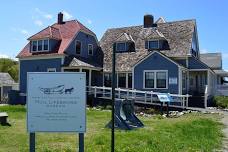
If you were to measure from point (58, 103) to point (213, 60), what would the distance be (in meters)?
53.8

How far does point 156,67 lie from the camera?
1335 inches

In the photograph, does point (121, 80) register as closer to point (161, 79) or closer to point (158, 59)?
point (161, 79)

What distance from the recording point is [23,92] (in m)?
39.8

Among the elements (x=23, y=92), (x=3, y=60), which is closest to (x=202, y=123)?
(x=23, y=92)

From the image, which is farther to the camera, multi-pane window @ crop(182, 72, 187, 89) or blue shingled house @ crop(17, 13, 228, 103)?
multi-pane window @ crop(182, 72, 187, 89)

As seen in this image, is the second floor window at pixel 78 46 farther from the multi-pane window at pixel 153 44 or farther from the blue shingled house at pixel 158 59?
the multi-pane window at pixel 153 44

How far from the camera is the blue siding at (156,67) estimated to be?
33344 mm

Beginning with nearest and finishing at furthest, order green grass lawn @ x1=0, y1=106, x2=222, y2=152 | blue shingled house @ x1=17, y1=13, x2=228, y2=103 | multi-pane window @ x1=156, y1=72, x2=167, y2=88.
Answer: green grass lawn @ x1=0, y1=106, x2=222, y2=152 < multi-pane window @ x1=156, y1=72, x2=167, y2=88 < blue shingled house @ x1=17, y1=13, x2=228, y2=103

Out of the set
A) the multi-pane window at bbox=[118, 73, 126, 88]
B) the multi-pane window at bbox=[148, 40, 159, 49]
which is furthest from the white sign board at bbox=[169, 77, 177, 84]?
the multi-pane window at bbox=[118, 73, 126, 88]

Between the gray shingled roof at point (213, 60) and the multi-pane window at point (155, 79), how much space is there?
25.1 metres

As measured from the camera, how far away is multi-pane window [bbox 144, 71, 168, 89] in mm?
33844

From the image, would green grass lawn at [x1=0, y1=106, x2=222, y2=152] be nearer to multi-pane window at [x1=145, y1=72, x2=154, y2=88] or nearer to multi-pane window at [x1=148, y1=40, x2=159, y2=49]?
multi-pane window at [x1=145, y1=72, x2=154, y2=88]

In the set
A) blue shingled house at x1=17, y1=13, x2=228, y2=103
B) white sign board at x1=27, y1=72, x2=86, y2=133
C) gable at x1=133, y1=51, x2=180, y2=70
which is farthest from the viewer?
blue shingled house at x1=17, y1=13, x2=228, y2=103

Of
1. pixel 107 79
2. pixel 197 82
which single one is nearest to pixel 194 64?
pixel 197 82
